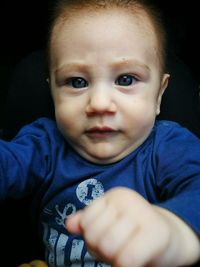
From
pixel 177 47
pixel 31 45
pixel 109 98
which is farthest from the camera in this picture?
pixel 31 45

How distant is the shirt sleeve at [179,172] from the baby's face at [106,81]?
0.19 feet

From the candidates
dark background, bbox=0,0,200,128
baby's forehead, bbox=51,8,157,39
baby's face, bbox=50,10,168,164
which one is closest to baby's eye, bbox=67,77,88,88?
baby's face, bbox=50,10,168,164

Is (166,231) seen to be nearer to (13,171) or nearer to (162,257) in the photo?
(162,257)

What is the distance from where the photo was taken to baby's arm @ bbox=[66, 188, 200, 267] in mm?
486

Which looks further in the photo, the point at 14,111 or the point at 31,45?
the point at 31,45

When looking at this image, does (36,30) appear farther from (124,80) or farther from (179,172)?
(179,172)

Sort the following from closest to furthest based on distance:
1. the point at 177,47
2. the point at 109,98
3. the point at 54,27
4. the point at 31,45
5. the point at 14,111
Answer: the point at 109,98, the point at 54,27, the point at 14,111, the point at 177,47, the point at 31,45

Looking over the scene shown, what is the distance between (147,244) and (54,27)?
0.58 meters

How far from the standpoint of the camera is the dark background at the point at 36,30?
1.26 meters

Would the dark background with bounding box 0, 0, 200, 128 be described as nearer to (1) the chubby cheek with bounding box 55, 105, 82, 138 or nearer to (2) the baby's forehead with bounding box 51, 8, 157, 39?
(2) the baby's forehead with bounding box 51, 8, 157, 39

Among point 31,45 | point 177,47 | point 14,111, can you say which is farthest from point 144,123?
point 31,45

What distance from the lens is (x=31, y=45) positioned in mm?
1469

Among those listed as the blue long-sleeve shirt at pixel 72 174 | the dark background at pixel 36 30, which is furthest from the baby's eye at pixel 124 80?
the dark background at pixel 36 30

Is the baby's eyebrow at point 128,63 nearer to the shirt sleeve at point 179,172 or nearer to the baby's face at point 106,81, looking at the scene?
the baby's face at point 106,81
